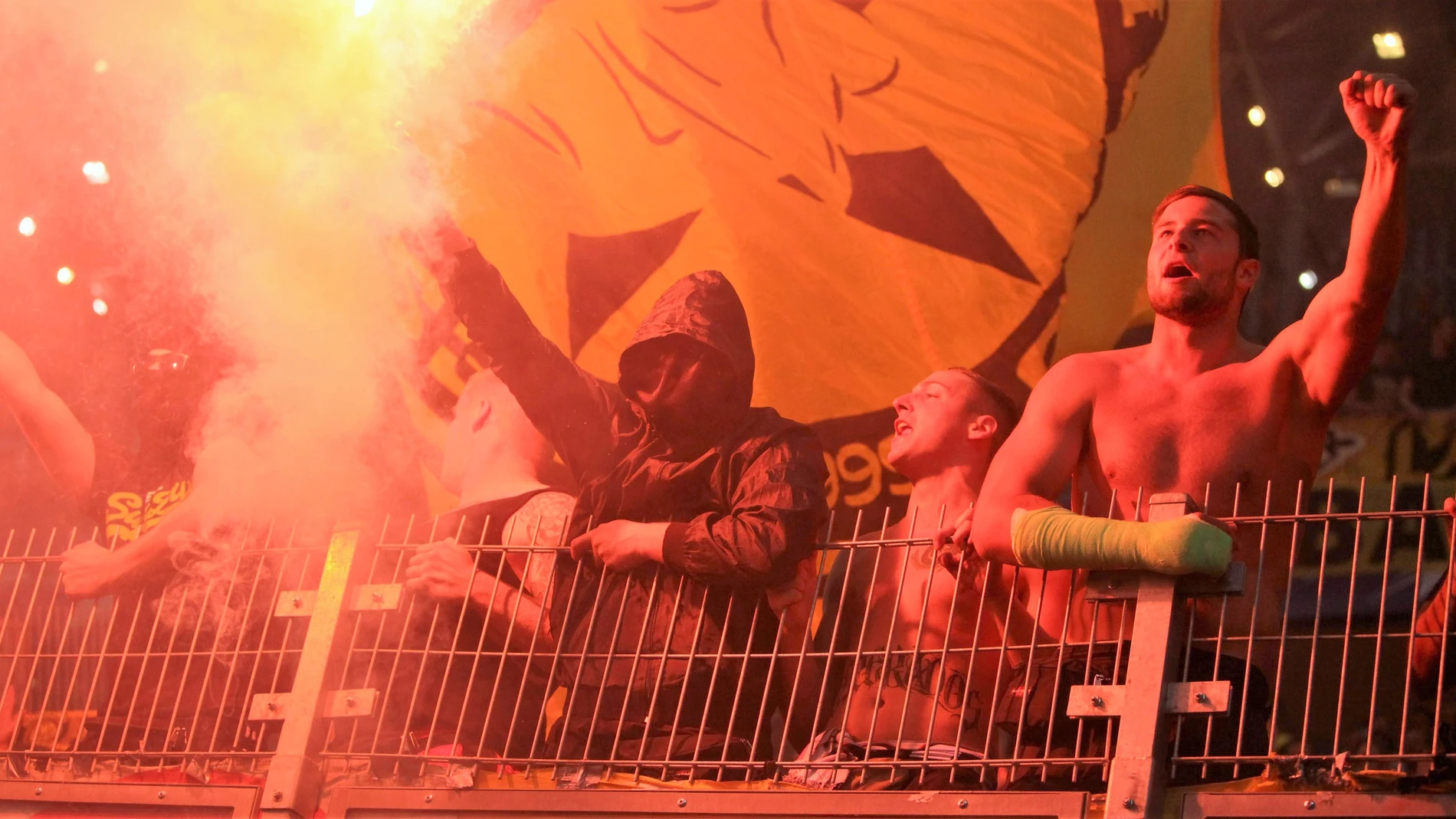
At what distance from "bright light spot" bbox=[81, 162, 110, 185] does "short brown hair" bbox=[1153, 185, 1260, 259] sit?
189 inches

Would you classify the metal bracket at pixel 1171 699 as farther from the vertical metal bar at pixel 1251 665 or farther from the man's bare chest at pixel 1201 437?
the man's bare chest at pixel 1201 437

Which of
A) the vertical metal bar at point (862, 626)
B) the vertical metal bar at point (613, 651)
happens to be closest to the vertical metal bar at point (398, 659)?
the vertical metal bar at point (613, 651)

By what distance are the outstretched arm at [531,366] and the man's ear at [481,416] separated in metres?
0.12

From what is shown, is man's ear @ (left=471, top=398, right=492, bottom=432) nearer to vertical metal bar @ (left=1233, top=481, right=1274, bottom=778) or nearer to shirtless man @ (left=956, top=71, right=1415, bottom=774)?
shirtless man @ (left=956, top=71, right=1415, bottom=774)

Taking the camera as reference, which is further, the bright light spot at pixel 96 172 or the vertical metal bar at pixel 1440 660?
the bright light spot at pixel 96 172

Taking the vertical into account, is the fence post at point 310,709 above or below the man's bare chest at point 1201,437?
below

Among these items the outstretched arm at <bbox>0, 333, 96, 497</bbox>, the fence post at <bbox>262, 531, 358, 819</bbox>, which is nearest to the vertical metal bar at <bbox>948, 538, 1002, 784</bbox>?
the fence post at <bbox>262, 531, 358, 819</bbox>

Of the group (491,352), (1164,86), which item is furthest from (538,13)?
(1164,86)

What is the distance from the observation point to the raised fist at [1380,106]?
530cm

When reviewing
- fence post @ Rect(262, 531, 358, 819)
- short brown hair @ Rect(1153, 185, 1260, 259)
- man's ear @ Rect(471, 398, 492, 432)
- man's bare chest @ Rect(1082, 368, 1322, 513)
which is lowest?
fence post @ Rect(262, 531, 358, 819)

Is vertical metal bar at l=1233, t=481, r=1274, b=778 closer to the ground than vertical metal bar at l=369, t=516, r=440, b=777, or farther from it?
farther from it

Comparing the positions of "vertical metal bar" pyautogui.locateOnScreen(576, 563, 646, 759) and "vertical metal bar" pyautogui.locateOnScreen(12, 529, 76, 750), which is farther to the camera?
"vertical metal bar" pyautogui.locateOnScreen(12, 529, 76, 750)

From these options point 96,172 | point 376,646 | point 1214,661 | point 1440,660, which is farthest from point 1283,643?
point 96,172

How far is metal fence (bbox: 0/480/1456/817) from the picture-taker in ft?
14.9
